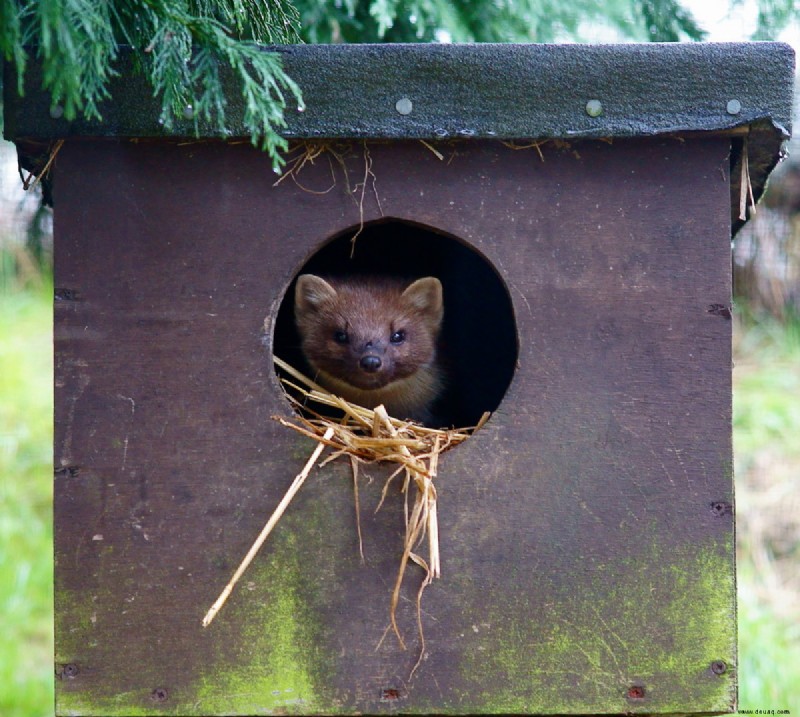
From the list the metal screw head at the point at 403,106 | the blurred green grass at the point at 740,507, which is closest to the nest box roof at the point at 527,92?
the metal screw head at the point at 403,106

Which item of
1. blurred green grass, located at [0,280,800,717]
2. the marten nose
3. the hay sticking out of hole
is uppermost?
the marten nose

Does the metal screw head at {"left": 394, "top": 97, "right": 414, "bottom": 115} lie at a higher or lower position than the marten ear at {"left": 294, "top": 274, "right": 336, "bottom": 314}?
higher

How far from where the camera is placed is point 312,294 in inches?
177

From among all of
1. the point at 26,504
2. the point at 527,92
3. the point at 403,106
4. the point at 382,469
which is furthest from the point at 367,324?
the point at 26,504

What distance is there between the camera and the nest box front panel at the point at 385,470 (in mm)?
3373

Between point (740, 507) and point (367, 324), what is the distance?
448 cm

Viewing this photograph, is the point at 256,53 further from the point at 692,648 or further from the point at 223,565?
the point at 692,648

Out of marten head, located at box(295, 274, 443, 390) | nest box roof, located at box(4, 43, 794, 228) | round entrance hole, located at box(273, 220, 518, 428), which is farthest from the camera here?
round entrance hole, located at box(273, 220, 518, 428)

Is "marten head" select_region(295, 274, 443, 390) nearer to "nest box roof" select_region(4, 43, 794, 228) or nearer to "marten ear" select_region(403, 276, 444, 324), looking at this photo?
"marten ear" select_region(403, 276, 444, 324)

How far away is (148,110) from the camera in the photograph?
324 centimetres

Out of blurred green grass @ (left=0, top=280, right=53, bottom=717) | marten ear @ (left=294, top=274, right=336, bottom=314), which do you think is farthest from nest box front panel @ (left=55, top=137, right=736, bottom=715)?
blurred green grass @ (left=0, top=280, right=53, bottom=717)

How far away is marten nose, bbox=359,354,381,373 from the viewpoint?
4176 mm

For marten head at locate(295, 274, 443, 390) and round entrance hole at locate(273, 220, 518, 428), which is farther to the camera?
round entrance hole at locate(273, 220, 518, 428)

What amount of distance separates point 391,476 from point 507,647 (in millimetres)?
650
